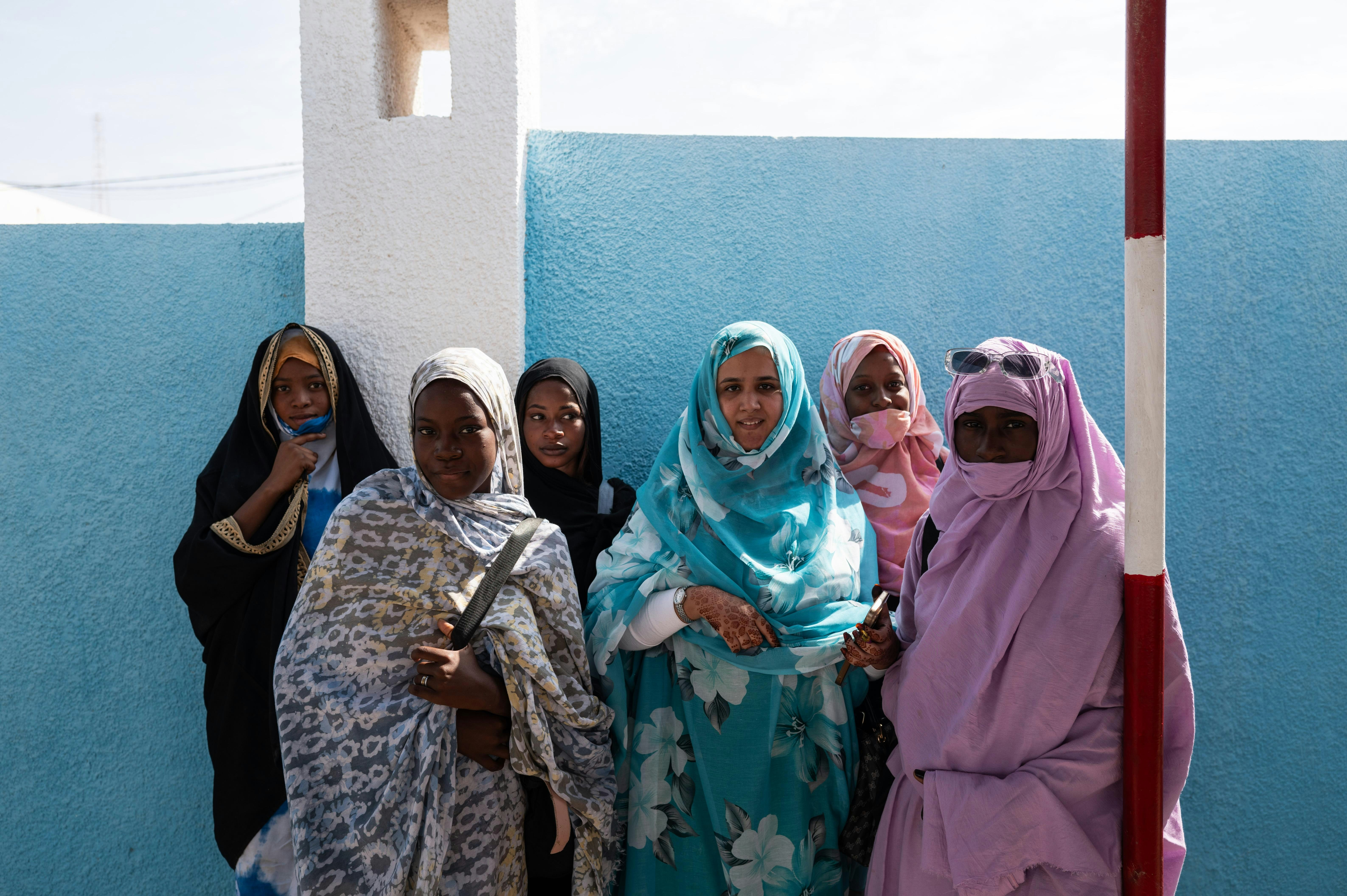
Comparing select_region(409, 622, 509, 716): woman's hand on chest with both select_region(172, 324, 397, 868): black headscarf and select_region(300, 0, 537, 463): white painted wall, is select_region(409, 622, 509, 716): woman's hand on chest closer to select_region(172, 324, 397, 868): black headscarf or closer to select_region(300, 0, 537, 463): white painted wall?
select_region(172, 324, 397, 868): black headscarf

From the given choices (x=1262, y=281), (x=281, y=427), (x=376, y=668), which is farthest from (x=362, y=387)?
(x=1262, y=281)

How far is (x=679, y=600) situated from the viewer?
212cm

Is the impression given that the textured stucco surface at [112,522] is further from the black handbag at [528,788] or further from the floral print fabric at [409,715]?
the black handbag at [528,788]

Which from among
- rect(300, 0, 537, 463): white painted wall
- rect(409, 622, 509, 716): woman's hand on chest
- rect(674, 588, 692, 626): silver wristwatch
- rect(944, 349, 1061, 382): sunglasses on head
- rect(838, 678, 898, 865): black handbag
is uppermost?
rect(300, 0, 537, 463): white painted wall

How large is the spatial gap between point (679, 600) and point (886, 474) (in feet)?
2.62

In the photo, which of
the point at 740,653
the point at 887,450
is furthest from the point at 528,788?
the point at 887,450

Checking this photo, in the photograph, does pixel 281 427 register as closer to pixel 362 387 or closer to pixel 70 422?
pixel 362 387

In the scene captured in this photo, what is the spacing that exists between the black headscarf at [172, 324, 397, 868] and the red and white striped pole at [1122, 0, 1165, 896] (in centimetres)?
192

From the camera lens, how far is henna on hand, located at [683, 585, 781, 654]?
2029 millimetres

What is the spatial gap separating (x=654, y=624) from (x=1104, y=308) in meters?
2.03

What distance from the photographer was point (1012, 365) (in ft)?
5.79

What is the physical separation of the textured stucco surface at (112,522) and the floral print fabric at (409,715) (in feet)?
4.27

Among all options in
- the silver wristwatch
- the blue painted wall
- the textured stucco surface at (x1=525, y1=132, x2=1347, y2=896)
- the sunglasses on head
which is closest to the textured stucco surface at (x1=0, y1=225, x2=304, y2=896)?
the blue painted wall

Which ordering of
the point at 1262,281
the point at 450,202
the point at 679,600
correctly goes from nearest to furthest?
1. the point at 679,600
2. the point at 450,202
3. the point at 1262,281
